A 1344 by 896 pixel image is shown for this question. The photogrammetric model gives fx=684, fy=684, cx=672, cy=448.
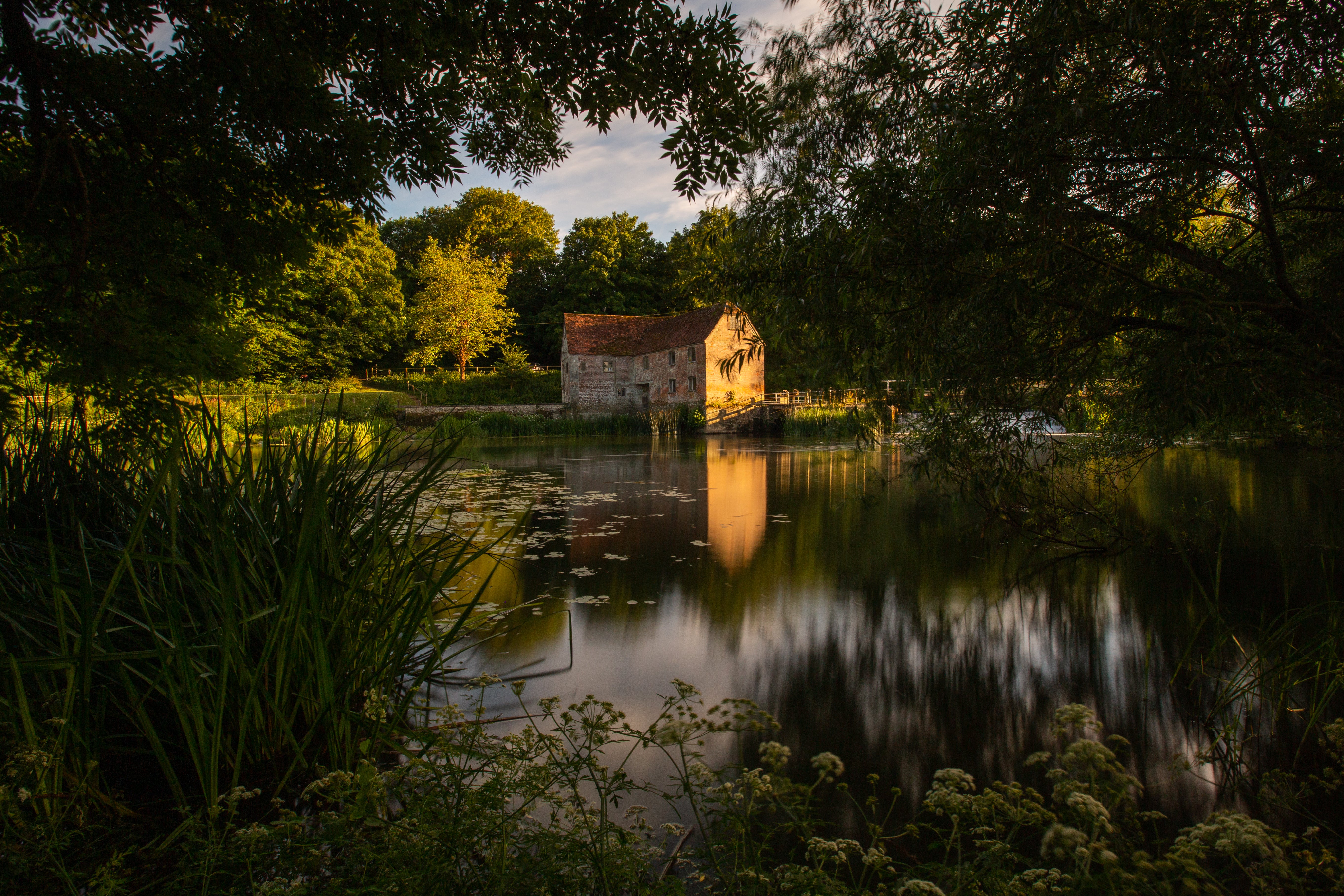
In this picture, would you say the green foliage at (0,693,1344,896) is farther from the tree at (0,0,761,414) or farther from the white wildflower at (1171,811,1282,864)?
the tree at (0,0,761,414)

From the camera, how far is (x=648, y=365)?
39781 millimetres

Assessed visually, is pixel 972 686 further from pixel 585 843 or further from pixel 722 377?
pixel 722 377

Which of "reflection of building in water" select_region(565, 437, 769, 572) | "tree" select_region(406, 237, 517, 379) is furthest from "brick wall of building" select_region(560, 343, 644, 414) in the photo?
"reflection of building in water" select_region(565, 437, 769, 572)

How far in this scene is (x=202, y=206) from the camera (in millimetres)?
3820

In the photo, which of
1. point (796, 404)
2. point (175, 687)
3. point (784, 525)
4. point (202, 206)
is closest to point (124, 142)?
point (202, 206)

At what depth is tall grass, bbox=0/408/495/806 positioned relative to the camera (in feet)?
6.56

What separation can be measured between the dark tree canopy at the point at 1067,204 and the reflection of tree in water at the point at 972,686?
5.26 ft

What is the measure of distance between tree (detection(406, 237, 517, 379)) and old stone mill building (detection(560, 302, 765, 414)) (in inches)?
193

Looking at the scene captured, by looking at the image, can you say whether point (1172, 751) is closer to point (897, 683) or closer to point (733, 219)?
point (897, 683)

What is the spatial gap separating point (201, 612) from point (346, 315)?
36.0m

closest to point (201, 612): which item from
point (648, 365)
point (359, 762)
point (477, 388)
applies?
point (359, 762)

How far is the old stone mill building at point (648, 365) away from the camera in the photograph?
114 ft

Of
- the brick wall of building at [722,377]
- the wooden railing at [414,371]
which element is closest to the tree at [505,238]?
the wooden railing at [414,371]

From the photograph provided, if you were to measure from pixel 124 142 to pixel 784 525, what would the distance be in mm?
7528
